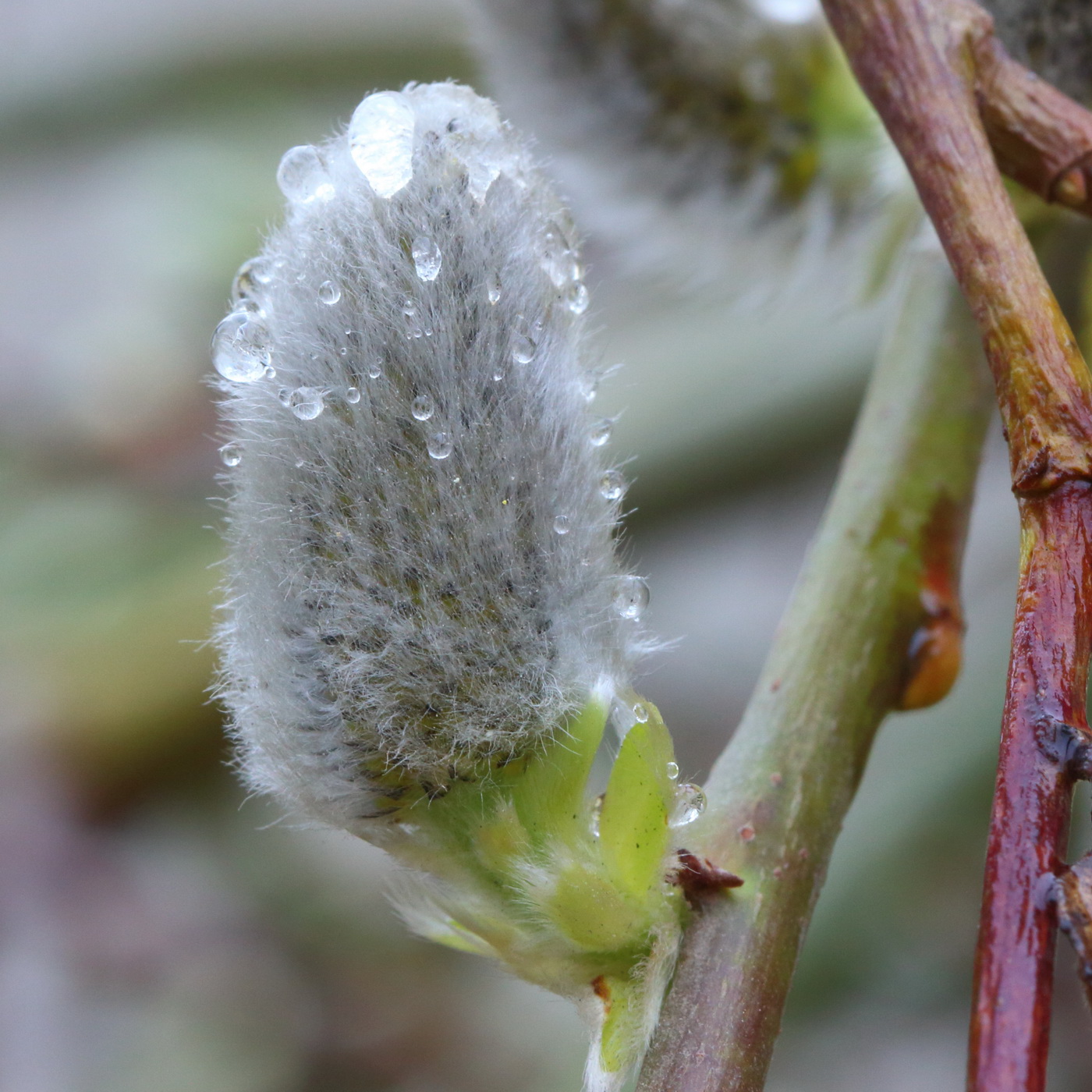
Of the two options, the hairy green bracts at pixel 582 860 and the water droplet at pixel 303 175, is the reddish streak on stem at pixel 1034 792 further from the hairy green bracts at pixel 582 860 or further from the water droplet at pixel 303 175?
the water droplet at pixel 303 175

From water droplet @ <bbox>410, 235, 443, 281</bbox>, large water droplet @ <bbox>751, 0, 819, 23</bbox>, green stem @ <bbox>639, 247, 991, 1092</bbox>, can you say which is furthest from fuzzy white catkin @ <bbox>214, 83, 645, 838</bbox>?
large water droplet @ <bbox>751, 0, 819, 23</bbox>

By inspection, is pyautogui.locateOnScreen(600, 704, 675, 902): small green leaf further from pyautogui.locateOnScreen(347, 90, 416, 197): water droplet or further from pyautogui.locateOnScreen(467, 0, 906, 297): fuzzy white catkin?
pyautogui.locateOnScreen(467, 0, 906, 297): fuzzy white catkin

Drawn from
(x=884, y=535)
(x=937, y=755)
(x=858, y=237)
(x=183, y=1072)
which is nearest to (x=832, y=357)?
(x=937, y=755)

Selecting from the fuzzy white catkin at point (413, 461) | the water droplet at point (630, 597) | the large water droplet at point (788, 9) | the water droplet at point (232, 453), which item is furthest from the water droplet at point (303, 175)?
the large water droplet at point (788, 9)

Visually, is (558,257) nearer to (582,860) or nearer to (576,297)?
(576,297)

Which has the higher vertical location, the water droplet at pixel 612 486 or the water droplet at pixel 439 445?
the water droplet at pixel 612 486

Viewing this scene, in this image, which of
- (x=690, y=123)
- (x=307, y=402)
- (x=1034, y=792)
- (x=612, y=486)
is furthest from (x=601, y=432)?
(x=690, y=123)
